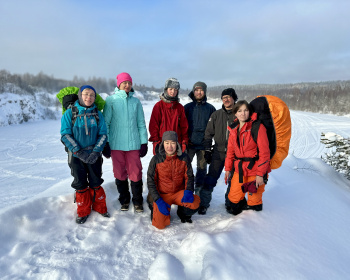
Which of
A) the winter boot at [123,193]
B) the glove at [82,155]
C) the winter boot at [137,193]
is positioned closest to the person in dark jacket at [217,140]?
the winter boot at [137,193]

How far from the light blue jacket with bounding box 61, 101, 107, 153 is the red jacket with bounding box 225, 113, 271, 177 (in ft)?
5.87

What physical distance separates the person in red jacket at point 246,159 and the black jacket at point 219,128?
0.25 metres

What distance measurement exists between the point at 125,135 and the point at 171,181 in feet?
3.17

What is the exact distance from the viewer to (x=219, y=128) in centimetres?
319

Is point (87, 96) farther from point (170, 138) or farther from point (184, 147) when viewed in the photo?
point (184, 147)

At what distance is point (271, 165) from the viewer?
9.13 feet

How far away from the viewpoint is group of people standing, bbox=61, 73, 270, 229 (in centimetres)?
268

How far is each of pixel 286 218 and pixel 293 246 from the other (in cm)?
63

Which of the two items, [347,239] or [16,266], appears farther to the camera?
[347,239]

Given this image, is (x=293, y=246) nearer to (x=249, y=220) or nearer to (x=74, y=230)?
(x=249, y=220)

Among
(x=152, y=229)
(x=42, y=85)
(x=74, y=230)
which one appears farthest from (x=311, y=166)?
(x=42, y=85)

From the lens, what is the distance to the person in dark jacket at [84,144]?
8.55ft

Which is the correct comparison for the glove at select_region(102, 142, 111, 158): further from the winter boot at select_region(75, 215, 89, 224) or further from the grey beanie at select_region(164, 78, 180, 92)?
the grey beanie at select_region(164, 78, 180, 92)

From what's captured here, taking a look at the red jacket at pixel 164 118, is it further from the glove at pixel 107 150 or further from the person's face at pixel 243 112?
the person's face at pixel 243 112
